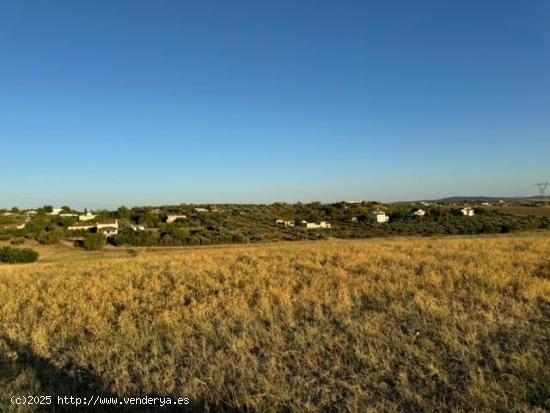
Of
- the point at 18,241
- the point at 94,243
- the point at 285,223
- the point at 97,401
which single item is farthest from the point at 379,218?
the point at 97,401

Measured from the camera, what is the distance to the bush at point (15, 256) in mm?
33906

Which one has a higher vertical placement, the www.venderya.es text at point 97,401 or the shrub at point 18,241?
the www.venderya.es text at point 97,401

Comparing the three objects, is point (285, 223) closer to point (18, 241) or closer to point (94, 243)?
point (94, 243)

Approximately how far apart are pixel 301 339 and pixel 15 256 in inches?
1342

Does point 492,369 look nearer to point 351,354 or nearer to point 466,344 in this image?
point 466,344

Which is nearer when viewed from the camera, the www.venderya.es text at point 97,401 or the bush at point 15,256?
the www.venderya.es text at point 97,401

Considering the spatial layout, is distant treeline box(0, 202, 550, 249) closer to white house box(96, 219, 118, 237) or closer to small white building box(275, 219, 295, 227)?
small white building box(275, 219, 295, 227)

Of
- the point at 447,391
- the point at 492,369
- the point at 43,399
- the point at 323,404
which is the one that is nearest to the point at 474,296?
the point at 492,369

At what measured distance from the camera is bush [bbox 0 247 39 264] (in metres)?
33.9

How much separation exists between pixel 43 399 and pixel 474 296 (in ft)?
21.8

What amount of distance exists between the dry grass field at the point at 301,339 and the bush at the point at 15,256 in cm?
2579

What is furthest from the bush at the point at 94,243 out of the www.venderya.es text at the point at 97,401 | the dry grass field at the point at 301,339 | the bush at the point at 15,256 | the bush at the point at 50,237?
the www.venderya.es text at the point at 97,401

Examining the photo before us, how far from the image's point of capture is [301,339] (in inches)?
247

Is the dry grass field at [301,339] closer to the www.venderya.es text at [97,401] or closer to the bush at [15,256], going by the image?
the www.venderya.es text at [97,401]
